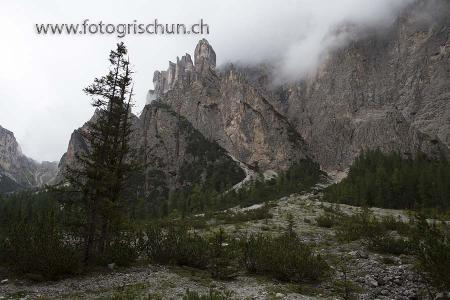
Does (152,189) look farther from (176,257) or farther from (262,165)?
(176,257)

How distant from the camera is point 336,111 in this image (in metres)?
167

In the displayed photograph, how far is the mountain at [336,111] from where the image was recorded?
145m

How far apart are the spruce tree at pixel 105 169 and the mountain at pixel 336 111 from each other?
115 metres

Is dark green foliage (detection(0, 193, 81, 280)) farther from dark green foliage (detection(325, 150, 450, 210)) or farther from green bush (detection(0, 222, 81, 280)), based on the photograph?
dark green foliage (detection(325, 150, 450, 210))

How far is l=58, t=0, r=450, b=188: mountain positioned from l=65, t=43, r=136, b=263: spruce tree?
11497 centimetres

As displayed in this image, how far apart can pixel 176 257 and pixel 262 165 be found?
152393 millimetres

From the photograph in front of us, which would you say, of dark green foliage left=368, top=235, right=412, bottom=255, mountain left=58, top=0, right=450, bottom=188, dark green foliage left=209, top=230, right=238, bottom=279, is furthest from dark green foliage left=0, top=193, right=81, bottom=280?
mountain left=58, top=0, right=450, bottom=188

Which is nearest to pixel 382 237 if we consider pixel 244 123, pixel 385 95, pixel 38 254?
pixel 38 254

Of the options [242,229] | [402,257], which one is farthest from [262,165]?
[402,257]

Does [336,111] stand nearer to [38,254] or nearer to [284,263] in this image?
[284,263]

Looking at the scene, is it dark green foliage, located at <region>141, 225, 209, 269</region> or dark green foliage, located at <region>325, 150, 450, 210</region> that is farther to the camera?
dark green foliage, located at <region>325, 150, 450, 210</region>

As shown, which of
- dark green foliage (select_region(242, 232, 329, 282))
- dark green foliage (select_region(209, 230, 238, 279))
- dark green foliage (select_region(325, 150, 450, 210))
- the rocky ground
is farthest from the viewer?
dark green foliage (select_region(325, 150, 450, 210))

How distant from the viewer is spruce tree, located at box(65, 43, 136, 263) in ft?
63.0

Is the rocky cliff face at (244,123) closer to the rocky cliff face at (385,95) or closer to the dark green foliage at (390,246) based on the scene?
the rocky cliff face at (385,95)
